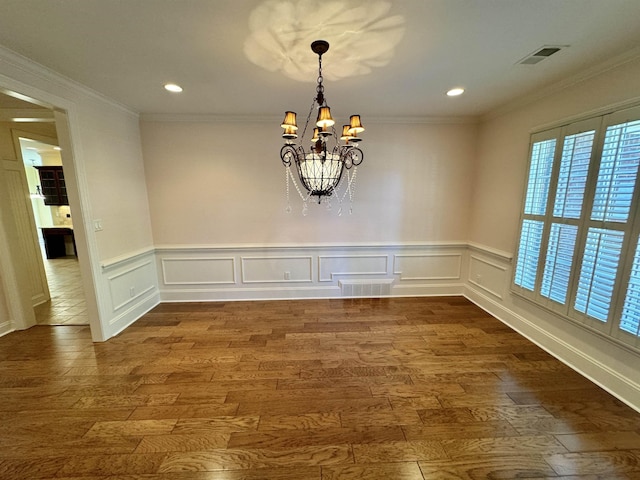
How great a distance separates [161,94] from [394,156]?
3000mm

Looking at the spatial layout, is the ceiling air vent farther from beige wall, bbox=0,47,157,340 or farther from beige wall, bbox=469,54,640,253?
beige wall, bbox=0,47,157,340

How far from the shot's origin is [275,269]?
13.1ft

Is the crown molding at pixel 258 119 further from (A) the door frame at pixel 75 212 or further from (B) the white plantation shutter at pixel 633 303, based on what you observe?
(B) the white plantation shutter at pixel 633 303

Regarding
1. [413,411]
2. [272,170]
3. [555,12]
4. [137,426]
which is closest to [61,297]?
[137,426]

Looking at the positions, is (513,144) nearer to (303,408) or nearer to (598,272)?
(598,272)

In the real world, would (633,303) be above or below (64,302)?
above

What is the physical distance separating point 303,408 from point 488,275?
10.0 ft

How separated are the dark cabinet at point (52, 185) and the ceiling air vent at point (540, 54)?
375 inches

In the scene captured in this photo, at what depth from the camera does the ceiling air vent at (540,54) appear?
1938 mm

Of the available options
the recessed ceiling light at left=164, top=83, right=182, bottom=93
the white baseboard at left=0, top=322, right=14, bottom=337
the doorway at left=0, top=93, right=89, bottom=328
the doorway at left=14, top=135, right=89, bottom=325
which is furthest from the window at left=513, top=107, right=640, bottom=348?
the doorway at left=14, top=135, right=89, bottom=325

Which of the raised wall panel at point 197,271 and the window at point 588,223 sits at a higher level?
the window at point 588,223

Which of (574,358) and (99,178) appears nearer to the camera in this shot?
(574,358)

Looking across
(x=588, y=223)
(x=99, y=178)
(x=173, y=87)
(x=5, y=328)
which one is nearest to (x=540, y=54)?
(x=588, y=223)

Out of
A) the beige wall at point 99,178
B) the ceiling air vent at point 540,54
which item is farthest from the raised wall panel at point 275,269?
the ceiling air vent at point 540,54
